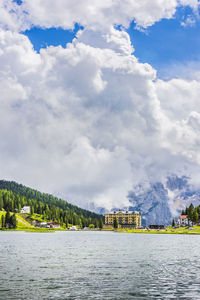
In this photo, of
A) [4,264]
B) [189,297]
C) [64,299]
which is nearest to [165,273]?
[189,297]

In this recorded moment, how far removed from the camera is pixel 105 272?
5809cm

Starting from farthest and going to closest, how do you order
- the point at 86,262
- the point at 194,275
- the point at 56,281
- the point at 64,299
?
the point at 86,262 → the point at 194,275 → the point at 56,281 → the point at 64,299

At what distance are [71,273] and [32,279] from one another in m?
7.98

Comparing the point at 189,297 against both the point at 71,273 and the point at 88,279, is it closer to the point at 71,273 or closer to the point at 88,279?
the point at 88,279

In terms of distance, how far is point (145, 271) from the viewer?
5959 cm

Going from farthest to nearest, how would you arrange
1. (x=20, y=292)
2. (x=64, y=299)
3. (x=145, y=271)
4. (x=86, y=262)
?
(x=86, y=262), (x=145, y=271), (x=20, y=292), (x=64, y=299)

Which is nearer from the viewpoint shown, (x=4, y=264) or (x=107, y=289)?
(x=107, y=289)

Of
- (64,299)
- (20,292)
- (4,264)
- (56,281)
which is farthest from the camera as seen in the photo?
(4,264)

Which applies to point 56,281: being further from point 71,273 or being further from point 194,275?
point 194,275

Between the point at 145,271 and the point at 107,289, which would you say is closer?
the point at 107,289

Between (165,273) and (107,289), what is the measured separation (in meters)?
16.9

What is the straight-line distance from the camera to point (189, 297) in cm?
4000

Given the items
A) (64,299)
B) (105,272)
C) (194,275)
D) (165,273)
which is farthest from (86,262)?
(64,299)

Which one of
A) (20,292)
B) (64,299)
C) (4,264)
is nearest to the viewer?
(64,299)
